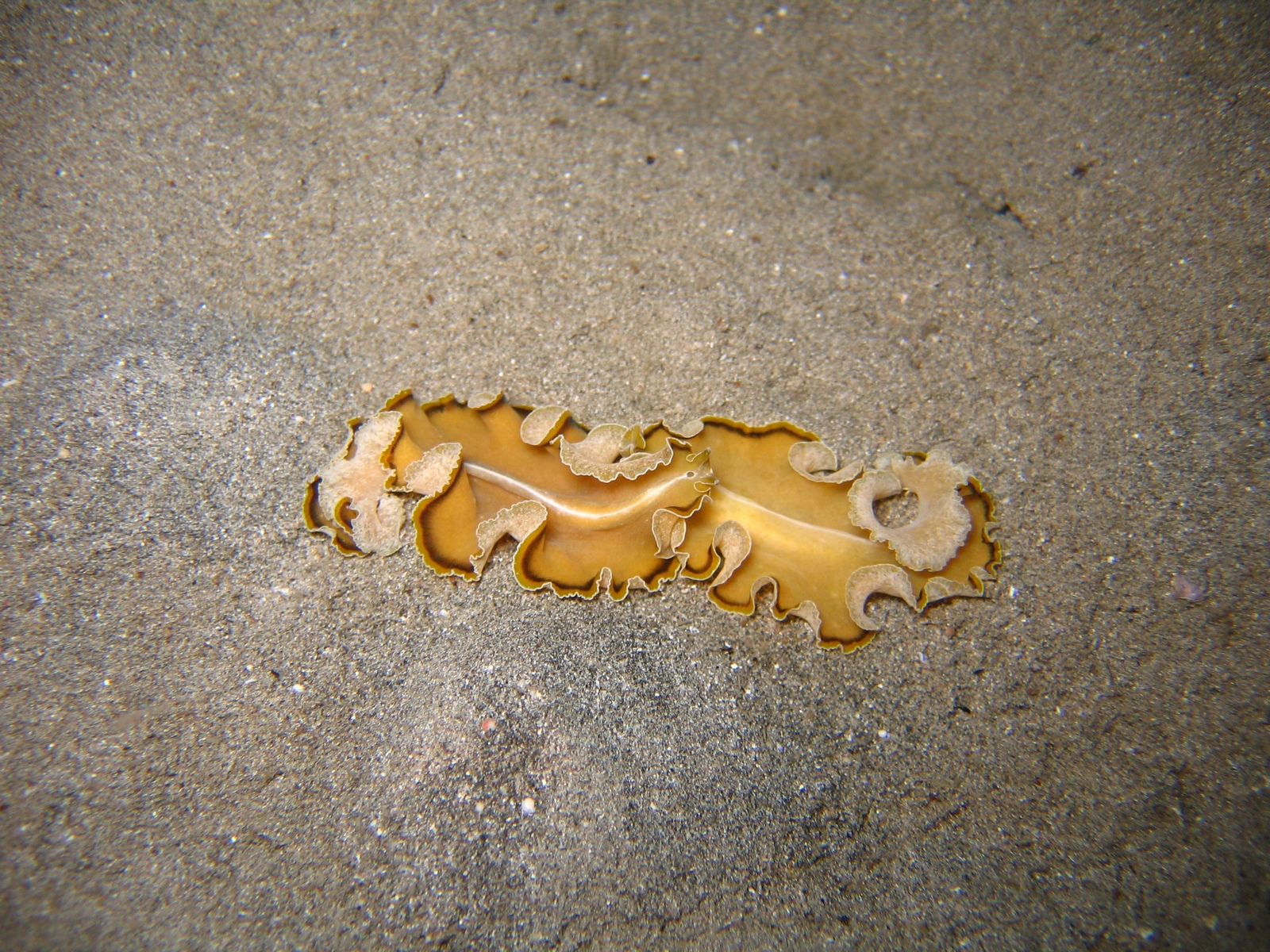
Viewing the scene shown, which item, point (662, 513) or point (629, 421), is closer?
point (662, 513)

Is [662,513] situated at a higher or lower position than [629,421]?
lower

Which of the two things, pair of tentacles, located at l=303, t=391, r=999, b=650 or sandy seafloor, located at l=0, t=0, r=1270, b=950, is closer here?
A: sandy seafloor, located at l=0, t=0, r=1270, b=950

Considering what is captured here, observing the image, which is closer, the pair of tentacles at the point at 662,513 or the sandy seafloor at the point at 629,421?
the sandy seafloor at the point at 629,421

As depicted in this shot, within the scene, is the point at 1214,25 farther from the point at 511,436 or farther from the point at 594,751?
the point at 594,751
